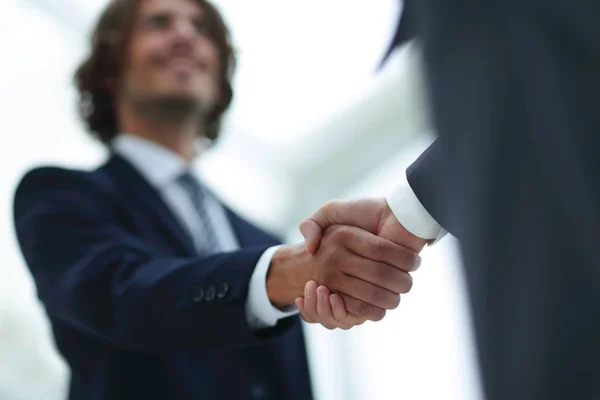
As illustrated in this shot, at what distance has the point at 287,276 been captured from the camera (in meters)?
1.06

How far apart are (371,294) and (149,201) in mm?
551

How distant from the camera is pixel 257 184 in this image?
3.29m

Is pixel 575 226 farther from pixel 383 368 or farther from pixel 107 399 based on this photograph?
pixel 383 368

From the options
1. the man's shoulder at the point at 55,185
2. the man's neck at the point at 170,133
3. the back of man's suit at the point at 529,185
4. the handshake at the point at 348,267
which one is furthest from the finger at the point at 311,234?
the man's neck at the point at 170,133

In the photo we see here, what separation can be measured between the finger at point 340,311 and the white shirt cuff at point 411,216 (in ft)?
0.52

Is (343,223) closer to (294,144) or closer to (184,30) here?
(184,30)

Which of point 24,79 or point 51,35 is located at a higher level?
point 51,35

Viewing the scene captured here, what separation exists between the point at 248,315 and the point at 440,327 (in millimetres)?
1483

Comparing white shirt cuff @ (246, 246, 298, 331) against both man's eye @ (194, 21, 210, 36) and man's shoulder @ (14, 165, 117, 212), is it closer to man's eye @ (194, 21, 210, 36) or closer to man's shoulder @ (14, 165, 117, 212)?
man's shoulder @ (14, 165, 117, 212)

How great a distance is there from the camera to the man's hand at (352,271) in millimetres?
1021

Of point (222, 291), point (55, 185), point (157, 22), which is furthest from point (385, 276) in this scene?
point (157, 22)

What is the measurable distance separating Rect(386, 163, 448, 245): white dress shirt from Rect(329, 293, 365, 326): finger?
6.3 inches

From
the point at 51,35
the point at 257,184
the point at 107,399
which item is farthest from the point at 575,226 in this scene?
the point at 257,184

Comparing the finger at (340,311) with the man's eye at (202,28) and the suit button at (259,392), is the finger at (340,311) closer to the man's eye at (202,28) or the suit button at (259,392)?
the suit button at (259,392)
